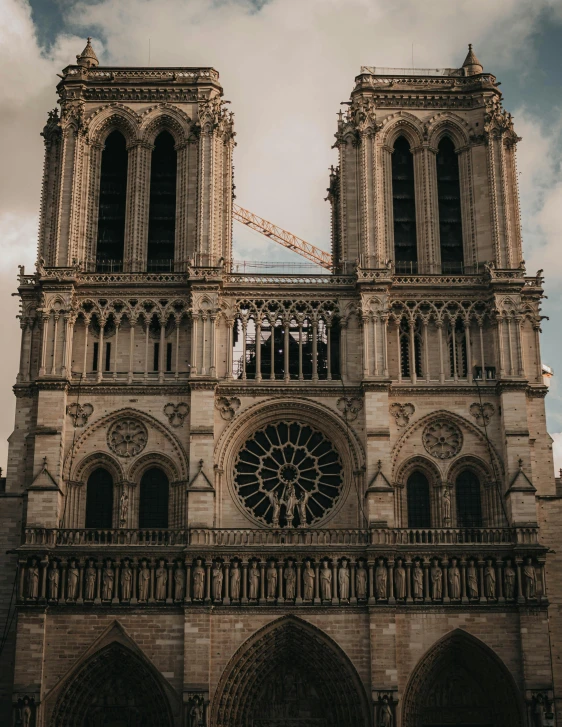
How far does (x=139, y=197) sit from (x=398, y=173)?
394 inches

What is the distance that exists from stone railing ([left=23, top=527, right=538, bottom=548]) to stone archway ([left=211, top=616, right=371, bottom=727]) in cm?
280

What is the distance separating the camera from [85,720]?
136 feet

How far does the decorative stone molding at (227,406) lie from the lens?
148 ft

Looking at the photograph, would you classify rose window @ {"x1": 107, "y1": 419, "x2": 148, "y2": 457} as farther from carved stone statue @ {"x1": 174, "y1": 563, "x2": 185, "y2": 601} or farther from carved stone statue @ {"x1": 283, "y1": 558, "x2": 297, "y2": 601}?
carved stone statue @ {"x1": 283, "y1": 558, "x2": 297, "y2": 601}

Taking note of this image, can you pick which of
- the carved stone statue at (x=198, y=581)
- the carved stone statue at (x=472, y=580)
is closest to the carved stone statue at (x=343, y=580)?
the carved stone statue at (x=472, y=580)

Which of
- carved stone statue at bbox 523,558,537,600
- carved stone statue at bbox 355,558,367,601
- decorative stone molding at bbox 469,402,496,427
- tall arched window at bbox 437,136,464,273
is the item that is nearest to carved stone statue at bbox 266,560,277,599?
carved stone statue at bbox 355,558,367,601

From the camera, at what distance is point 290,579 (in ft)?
139

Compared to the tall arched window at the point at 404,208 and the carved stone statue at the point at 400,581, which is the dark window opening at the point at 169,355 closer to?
the tall arched window at the point at 404,208

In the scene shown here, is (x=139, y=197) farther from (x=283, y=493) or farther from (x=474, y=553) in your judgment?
(x=474, y=553)

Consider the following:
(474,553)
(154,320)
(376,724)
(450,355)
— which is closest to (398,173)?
(450,355)

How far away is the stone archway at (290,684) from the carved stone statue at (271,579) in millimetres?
937

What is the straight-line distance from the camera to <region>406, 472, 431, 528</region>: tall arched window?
4481cm

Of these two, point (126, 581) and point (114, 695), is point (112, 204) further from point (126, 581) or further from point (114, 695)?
point (114, 695)

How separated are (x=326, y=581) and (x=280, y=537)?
6.97 ft
